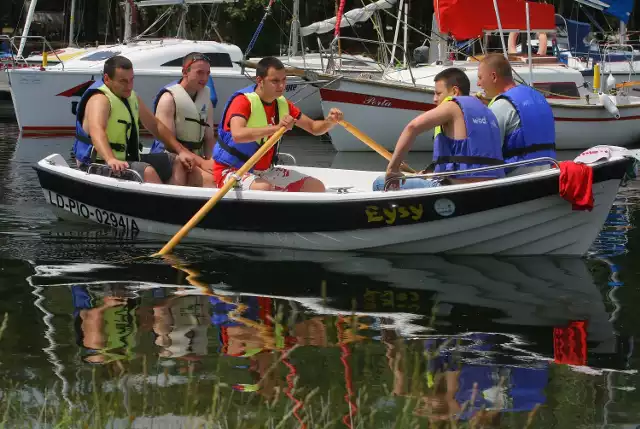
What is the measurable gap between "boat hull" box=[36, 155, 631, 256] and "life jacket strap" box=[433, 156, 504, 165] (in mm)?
153

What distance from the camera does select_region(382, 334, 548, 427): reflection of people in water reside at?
16.5 ft

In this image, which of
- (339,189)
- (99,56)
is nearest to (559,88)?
(99,56)

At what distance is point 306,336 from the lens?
662cm

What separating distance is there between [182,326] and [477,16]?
38.9 ft

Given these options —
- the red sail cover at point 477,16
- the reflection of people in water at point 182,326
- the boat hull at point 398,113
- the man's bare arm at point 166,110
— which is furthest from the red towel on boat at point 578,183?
the boat hull at point 398,113

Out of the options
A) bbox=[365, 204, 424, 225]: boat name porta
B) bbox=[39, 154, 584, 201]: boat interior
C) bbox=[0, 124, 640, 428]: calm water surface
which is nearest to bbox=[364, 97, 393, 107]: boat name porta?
bbox=[39, 154, 584, 201]: boat interior

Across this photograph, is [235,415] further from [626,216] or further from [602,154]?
[626,216]

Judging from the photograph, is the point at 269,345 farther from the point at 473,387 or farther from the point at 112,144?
the point at 112,144

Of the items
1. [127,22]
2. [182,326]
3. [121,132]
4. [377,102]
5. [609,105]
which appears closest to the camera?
[182,326]

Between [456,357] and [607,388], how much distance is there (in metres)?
0.84

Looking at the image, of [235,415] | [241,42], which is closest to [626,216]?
[235,415]

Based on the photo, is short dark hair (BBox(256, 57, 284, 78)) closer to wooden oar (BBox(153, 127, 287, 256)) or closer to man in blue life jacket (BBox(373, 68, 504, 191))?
wooden oar (BBox(153, 127, 287, 256))

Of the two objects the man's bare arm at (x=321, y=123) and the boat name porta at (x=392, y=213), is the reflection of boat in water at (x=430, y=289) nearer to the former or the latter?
the boat name porta at (x=392, y=213)

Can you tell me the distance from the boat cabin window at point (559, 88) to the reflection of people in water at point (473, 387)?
12.6 metres
